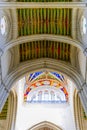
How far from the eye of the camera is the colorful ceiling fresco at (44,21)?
11234 millimetres

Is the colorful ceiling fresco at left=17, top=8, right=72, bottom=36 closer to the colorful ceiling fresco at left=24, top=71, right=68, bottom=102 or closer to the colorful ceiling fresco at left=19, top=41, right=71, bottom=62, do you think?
the colorful ceiling fresco at left=19, top=41, right=71, bottom=62

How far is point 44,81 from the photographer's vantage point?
18.0 metres

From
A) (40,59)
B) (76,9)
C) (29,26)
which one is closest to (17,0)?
(29,26)

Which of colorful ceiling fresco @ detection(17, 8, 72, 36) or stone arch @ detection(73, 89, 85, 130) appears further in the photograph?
stone arch @ detection(73, 89, 85, 130)

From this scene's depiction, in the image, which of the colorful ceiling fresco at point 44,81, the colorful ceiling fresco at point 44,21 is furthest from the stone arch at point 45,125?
the colorful ceiling fresco at point 44,21

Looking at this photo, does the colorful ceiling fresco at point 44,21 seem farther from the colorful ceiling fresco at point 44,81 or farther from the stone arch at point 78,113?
the colorful ceiling fresco at point 44,81

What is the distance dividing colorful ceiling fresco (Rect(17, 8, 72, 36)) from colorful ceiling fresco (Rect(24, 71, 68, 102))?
5691 mm

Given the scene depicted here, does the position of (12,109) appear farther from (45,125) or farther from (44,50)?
(44,50)

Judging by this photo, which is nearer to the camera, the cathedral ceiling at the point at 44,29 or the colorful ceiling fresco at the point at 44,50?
the cathedral ceiling at the point at 44,29

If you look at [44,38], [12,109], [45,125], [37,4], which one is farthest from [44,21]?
[45,125]

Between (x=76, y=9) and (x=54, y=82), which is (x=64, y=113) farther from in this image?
(x=76, y=9)

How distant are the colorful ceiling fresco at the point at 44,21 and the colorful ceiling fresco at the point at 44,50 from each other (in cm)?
77

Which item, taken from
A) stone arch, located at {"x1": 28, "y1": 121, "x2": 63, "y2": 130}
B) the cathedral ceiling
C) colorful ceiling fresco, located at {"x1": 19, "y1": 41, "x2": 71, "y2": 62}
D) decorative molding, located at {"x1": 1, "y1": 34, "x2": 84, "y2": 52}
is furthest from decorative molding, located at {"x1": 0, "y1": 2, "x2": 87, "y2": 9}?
stone arch, located at {"x1": 28, "y1": 121, "x2": 63, "y2": 130}

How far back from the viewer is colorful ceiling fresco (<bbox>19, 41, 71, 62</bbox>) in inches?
488
